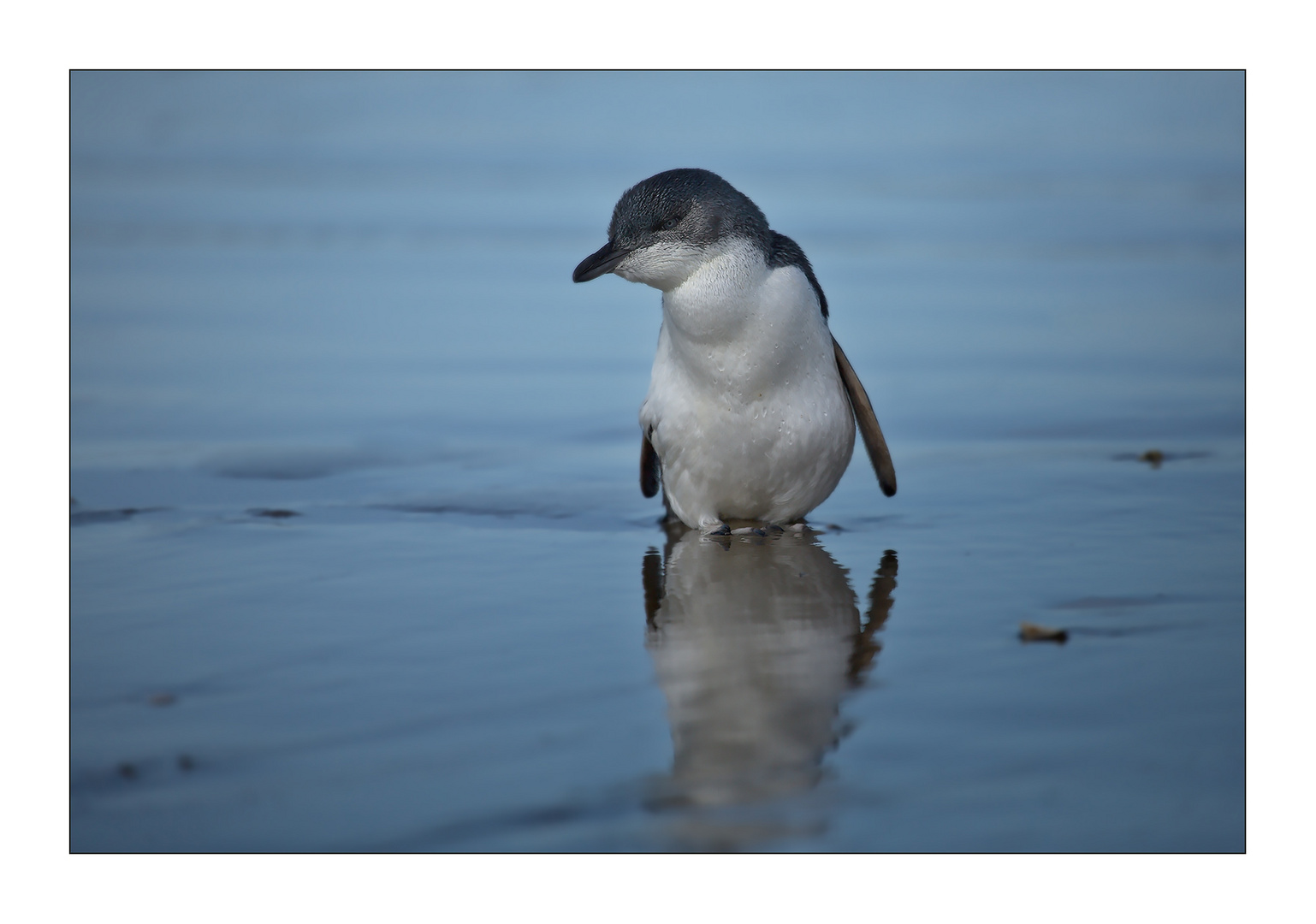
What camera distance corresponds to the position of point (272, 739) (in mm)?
2531

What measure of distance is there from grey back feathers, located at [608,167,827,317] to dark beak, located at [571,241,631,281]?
0.08 feet

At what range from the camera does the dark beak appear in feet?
12.2

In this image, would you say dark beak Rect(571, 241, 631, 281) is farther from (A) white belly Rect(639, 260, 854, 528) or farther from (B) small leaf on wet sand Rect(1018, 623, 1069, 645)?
(B) small leaf on wet sand Rect(1018, 623, 1069, 645)

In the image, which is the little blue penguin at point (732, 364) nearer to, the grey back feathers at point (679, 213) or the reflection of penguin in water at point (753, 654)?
the grey back feathers at point (679, 213)

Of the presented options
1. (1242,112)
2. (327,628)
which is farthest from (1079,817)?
(1242,112)

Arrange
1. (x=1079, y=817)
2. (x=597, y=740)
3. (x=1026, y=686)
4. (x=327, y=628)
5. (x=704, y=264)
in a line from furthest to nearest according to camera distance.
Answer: (x=704, y=264)
(x=327, y=628)
(x=1026, y=686)
(x=597, y=740)
(x=1079, y=817)

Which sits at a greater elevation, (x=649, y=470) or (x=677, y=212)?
(x=677, y=212)

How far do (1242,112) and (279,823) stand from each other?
3.57 metres

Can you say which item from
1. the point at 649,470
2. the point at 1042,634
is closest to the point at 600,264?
the point at 649,470

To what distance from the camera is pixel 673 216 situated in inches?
147

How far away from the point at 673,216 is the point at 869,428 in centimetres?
98

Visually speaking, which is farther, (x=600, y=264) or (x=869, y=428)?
(x=869, y=428)

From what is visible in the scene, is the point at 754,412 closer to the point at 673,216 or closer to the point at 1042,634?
the point at 673,216
